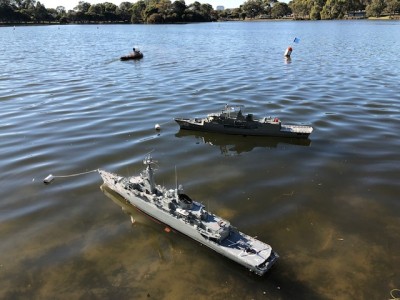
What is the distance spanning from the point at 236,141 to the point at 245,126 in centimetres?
247

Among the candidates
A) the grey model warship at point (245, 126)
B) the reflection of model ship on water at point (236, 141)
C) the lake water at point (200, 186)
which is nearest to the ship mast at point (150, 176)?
the lake water at point (200, 186)

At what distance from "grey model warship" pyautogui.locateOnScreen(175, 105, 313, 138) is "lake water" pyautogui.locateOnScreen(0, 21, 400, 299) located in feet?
3.87

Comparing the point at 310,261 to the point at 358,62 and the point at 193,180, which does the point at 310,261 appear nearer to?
the point at 193,180

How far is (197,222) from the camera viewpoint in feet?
87.9

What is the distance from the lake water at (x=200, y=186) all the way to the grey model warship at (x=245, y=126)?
118 cm

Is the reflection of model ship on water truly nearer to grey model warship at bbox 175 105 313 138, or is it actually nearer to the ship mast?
grey model warship at bbox 175 105 313 138

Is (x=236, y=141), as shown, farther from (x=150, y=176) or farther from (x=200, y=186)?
(x=150, y=176)

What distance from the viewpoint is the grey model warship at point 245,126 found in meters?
47.1

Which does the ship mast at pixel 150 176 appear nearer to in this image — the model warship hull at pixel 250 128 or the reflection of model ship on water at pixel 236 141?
the reflection of model ship on water at pixel 236 141

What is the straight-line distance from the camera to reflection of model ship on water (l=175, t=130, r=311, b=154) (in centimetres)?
4612

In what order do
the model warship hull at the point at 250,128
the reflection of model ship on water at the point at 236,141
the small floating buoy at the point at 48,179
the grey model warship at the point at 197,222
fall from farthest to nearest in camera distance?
the model warship hull at the point at 250,128
the reflection of model ship on water at the point at 236,141
the small floating buoy at the point at 48,179
the grey model warship at the point at 197,222

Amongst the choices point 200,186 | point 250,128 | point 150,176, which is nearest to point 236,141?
point 250,128

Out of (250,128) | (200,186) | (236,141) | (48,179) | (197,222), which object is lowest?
(236,141)

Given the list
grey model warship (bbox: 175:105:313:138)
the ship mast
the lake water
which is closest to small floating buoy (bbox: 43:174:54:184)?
the lake water
